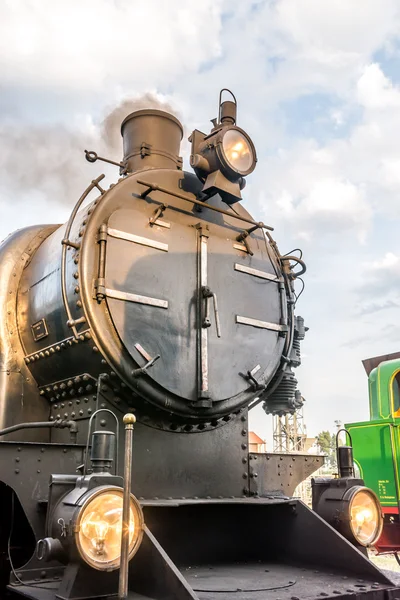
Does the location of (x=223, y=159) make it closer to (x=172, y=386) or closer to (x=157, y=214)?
(x=157, y=214)

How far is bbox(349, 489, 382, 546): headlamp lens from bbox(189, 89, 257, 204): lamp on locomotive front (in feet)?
7.27

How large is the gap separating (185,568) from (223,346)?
4.52 ft

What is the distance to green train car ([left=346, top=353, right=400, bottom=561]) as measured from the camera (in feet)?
24.1

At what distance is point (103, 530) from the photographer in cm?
234

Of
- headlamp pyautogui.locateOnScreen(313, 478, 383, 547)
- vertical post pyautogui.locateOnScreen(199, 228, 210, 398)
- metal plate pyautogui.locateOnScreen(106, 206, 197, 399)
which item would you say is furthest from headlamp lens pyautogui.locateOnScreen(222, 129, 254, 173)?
headlamp pyautogui.locateOnScreen(313, 478, 383, 547)

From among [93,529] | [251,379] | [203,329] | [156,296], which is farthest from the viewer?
[251,379]

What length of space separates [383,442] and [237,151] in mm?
5120

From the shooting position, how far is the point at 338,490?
334 centimetres

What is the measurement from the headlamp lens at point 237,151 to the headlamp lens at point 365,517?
233 centimetres

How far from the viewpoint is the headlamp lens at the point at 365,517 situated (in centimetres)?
320

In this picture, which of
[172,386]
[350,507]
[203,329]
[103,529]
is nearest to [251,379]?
[203,329]

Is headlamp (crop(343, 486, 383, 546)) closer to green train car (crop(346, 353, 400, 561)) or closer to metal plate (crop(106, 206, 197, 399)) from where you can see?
metal plate (crop(106, 206, 197, 399))

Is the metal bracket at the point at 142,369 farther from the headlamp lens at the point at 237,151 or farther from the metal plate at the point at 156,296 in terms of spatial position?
the headlamp lens at the point at 237,151

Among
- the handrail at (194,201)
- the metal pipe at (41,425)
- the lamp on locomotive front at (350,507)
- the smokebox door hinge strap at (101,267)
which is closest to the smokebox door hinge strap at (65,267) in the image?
the smokebox door hinge strap at (101,267)
